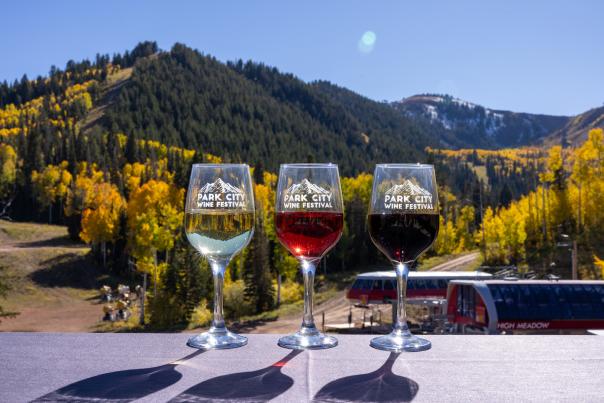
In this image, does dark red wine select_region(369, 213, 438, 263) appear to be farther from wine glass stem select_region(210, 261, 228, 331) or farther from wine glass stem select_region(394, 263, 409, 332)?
wine glass stem select_region(210, 261, 228, 331)

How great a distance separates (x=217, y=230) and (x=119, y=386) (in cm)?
80

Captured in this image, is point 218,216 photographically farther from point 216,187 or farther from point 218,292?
point 218,292

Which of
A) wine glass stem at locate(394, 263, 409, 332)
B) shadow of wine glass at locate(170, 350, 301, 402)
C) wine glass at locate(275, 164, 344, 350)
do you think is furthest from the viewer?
wine glass at locate(275, 164, 344, 350)

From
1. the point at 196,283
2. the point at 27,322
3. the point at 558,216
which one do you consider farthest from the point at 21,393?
the point at 558,216

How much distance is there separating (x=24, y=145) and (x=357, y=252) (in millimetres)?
74973

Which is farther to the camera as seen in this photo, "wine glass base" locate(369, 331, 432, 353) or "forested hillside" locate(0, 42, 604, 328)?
"forested hillside" locate(0, 42, 604, 328)

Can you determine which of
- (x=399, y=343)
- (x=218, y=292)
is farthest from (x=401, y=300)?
(x=218, y=292)

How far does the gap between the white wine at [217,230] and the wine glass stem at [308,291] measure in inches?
11.6

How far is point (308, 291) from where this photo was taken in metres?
2.12

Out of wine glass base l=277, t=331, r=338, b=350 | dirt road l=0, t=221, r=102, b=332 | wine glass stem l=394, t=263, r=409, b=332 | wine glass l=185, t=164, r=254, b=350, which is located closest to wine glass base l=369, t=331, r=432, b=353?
wine glass stem l=394, t=263, r=409, b=332

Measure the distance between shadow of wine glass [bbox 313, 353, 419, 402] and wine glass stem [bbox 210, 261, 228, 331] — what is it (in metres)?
0.68

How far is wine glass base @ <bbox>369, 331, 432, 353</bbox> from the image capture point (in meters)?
2.06

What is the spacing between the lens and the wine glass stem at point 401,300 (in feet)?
7.13

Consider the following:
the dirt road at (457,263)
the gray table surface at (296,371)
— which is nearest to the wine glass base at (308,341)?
the gray table surface at (296,371)
